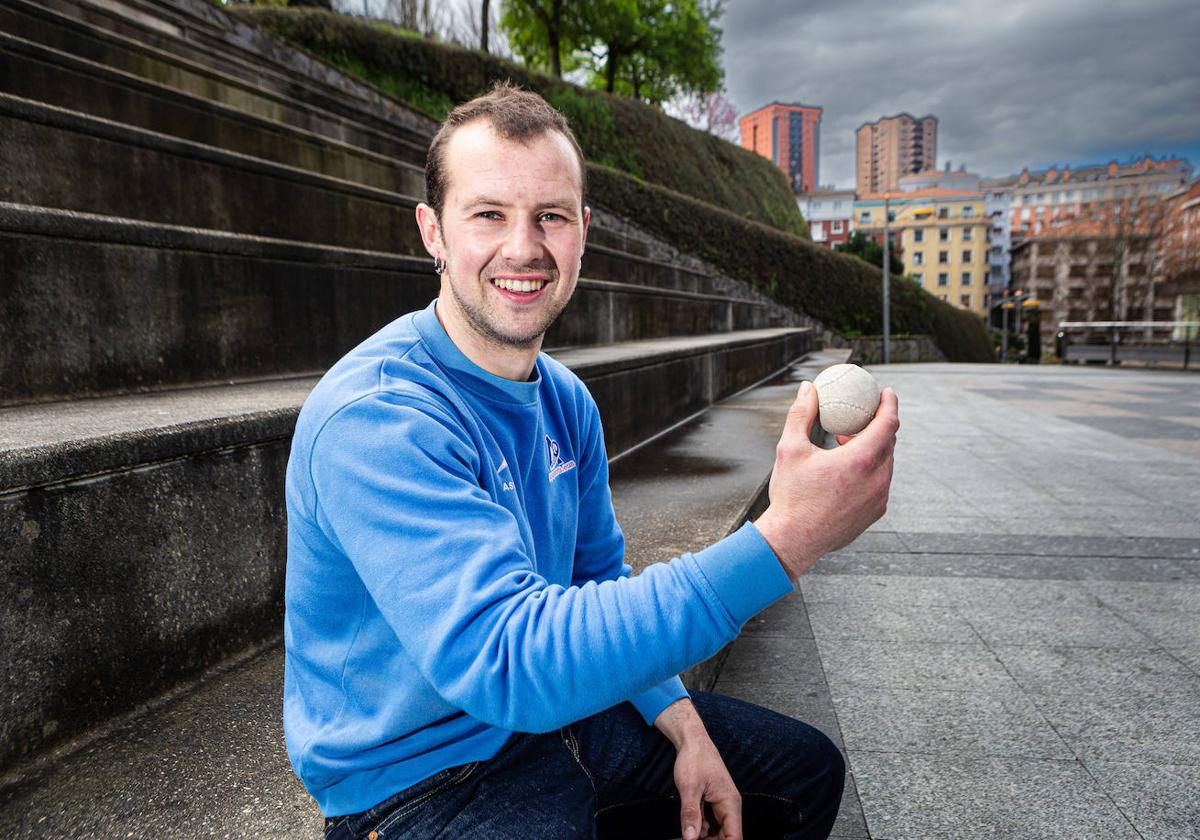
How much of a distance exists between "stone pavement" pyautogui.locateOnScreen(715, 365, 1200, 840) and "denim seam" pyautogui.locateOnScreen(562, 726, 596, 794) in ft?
3.62

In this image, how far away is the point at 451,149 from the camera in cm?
146

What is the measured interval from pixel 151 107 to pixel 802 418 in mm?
4653

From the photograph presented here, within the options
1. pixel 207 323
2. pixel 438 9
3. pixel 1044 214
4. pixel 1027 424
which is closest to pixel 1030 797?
pixel 207 323

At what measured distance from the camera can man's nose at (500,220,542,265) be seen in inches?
56.1

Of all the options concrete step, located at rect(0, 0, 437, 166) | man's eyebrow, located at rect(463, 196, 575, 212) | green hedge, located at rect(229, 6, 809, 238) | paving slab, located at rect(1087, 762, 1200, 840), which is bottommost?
paving slab, located at rect(1087, 762, 1200, 840)

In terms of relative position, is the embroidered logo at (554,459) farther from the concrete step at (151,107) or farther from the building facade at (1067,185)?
the building facade at (1067,185)

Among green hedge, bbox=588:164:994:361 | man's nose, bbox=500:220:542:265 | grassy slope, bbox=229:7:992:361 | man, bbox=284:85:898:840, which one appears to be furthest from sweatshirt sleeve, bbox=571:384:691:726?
green hedge, bbox=588:164:994:361

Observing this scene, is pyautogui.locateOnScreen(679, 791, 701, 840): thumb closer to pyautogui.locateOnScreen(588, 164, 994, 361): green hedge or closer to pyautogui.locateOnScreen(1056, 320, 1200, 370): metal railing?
pyautogui.locateOnScreen(588, 164, 994, 361): green hedge

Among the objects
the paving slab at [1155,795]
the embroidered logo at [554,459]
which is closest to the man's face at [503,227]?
the embroidered logo at [554,459]

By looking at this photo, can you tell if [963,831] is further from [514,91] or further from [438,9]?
[438,9]

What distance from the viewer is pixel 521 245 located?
1.43 metres

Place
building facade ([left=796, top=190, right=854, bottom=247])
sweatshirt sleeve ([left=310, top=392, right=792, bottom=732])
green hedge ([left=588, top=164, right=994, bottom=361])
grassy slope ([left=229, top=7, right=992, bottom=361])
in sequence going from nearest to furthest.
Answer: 1. sweatshirt sleeve ([left=310, top=392, right=792, bottom=732])
2. grassy slope ([left=229, top=7, right=992, bottom=361])
3. green hedge ([left=588, top=164, right=994, bottom=361])
4. building facade ([left=796, top=190, right=854, bottom=247])

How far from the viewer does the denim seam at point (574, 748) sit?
1.40 meters

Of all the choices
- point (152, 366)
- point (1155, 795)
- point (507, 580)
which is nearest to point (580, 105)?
point (152, 366)
